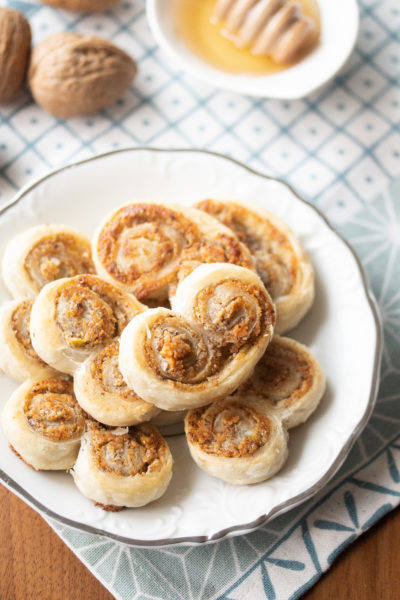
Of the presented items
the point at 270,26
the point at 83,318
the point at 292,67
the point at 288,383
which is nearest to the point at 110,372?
the point at 83,318

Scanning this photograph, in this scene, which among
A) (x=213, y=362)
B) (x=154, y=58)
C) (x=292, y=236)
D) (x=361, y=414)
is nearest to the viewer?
(x=213, y=362)

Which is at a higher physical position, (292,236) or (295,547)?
(292,236)

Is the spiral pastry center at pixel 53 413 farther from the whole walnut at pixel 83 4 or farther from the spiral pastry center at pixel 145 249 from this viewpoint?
the whole walnut at pixel 83 4

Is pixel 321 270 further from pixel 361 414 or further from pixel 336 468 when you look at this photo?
pixel 336 468

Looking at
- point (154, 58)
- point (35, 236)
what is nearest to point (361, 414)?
point (35, 236)

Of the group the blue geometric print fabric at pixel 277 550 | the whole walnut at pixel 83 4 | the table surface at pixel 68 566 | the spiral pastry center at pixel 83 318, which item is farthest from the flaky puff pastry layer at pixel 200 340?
the whole walnut at pixel 83 4

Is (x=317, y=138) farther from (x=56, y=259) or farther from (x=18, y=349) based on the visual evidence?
(x=18, y=349)

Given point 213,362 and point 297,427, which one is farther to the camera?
point 297,427
